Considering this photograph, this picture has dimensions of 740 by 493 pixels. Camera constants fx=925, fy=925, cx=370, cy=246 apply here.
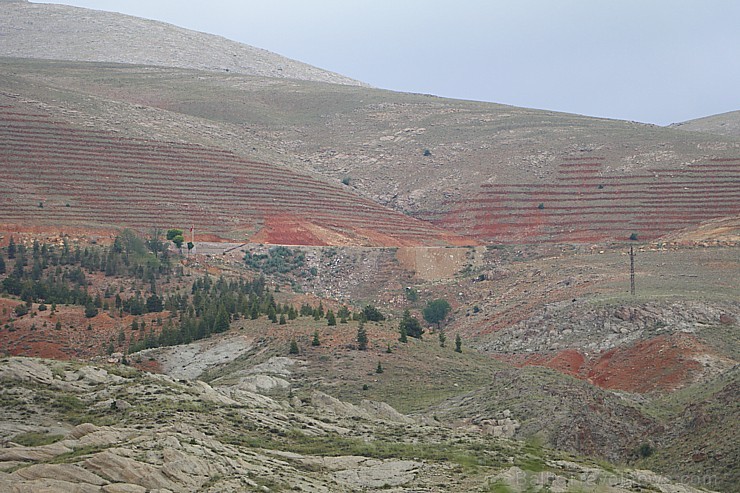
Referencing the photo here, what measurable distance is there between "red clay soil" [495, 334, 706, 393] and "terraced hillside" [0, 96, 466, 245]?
29.7 metres

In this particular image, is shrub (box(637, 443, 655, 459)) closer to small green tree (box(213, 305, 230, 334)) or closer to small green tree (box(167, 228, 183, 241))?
small green tree (box(213, 305, 230, 334))

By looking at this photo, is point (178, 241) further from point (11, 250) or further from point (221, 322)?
point (221, 322)

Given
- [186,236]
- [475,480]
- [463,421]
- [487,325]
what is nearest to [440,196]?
[186,236]

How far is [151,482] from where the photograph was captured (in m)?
13.0

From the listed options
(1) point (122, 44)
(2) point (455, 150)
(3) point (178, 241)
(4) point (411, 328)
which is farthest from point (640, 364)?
(1) point (122, 44)

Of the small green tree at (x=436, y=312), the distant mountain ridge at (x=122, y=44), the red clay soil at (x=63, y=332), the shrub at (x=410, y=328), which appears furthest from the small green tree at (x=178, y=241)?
the distant mountain ridge at (x=122, y=44)

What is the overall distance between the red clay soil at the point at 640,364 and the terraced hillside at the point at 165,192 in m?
29.7

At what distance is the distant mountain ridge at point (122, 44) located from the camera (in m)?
134

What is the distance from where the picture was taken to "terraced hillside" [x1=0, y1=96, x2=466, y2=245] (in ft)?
211

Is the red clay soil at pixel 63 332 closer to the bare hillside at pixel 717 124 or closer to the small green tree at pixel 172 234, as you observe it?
the small green tree at pixel 172 234

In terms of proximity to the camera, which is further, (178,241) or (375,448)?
(178,241)

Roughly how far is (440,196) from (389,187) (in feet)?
17.7

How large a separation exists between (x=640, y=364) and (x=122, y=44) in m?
120

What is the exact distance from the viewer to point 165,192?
228 feet
